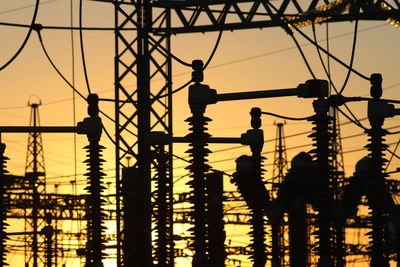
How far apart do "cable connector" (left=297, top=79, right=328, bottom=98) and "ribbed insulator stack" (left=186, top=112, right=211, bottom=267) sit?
3.81 feet

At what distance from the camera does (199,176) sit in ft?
35.0

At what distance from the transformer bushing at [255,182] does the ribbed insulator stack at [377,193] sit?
3.39ft

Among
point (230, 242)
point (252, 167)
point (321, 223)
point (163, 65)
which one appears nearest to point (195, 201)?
point (252, 167)

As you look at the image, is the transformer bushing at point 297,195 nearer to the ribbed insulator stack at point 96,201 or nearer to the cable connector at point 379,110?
the cable connector at point 379,110

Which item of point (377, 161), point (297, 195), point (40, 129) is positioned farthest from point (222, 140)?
point (297, 195)

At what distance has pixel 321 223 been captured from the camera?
9.82 m

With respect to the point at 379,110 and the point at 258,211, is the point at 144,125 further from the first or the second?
the point at 379,110

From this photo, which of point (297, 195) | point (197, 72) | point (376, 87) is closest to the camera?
point (297, 195)

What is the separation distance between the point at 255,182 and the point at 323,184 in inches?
51.8

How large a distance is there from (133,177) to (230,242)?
117 feet

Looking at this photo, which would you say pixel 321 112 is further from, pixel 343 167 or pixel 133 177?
pixel 343 167

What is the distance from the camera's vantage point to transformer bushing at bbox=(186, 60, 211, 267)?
10.6 m

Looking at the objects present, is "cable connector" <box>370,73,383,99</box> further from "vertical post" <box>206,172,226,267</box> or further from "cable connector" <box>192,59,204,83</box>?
"vertical post" <box>206,172,226,267</box>

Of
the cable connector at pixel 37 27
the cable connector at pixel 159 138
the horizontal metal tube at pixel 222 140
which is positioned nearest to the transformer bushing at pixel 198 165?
the horizontal metal tube at pixel 222 140
